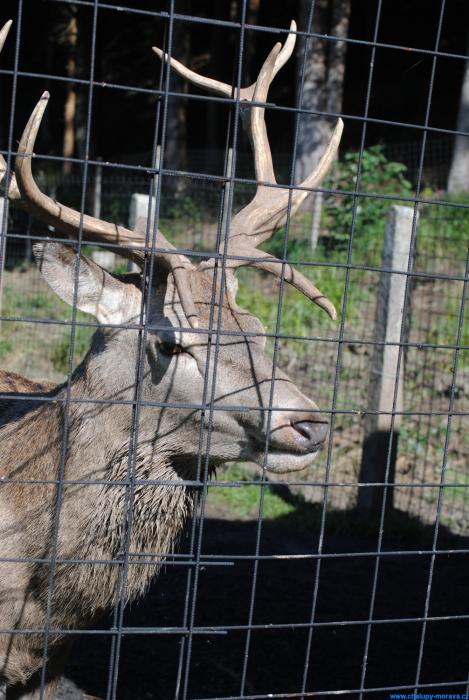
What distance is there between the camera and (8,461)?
322 cm

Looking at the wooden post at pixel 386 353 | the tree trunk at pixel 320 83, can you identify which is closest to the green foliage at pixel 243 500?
the wooden post at pixel 386 353

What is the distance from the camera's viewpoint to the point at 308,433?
270 centimetres

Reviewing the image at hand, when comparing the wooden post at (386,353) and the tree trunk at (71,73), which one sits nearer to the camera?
the wooden post at (386,353)

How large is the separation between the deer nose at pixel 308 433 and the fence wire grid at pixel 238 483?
46 millimetres

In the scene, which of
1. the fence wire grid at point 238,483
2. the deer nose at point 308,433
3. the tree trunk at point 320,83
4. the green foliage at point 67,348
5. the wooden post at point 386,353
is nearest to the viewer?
the fence wire grid at point 238,483

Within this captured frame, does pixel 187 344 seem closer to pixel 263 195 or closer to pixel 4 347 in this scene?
pixel 263 195

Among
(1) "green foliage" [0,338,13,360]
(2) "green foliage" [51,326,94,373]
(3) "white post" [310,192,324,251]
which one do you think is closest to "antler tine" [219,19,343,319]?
(2) "green foliage" [51,326,94,373]

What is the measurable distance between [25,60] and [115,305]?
25.8m

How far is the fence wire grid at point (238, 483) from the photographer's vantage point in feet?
8.19

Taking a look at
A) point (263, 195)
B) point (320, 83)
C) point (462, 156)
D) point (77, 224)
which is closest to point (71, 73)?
point (320, 83)

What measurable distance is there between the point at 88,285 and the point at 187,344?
46cm

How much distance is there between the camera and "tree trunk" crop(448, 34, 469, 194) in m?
11.9

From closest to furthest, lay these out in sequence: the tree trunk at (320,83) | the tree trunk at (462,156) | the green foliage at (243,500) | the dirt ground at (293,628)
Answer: the dirt ground at (293,628), the green foliage at (243,500), the tree trunk at (462,156), the tree trunk at (320,83)

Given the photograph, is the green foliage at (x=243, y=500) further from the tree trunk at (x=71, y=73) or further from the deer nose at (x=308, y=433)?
the tree trunk at (x=71, y=73)
